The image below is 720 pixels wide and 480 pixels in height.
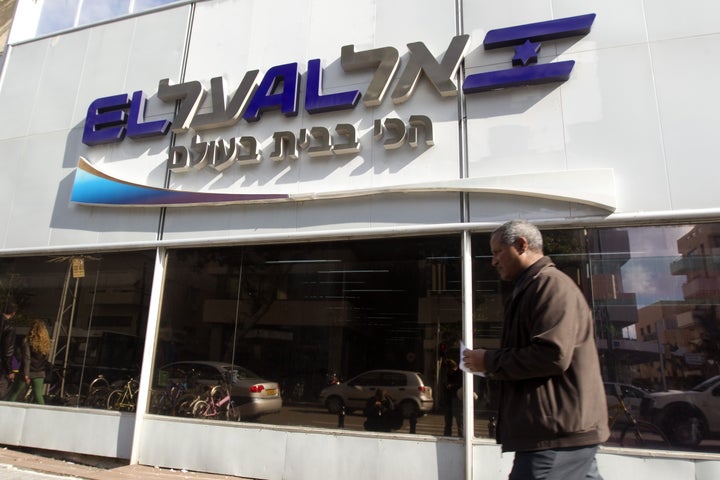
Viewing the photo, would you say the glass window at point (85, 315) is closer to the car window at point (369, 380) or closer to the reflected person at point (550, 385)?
the car window at point (369, 380)

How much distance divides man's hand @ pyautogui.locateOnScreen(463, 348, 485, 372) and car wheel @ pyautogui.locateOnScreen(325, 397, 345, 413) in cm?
401

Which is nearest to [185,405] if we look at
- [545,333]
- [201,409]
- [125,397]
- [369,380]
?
[201,409]

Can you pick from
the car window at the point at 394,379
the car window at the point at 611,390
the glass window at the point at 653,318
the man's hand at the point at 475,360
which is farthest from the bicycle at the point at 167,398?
the man's hand at the point at 475,360

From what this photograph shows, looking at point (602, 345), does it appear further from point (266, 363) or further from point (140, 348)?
point (140, 348)

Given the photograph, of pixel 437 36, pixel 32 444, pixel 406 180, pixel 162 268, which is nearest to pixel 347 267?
pixel 406 180

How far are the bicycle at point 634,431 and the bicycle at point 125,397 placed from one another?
5.92m

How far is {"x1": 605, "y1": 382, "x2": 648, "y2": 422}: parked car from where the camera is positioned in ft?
16.7

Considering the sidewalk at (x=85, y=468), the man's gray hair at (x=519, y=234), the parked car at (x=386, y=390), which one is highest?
the man's gray hair at (x=519, y=234)

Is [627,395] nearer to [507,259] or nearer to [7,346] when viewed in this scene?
[507,259]

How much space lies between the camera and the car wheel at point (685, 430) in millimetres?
4878

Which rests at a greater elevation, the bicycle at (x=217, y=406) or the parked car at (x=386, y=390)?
the parked car at (x=386, y=390)

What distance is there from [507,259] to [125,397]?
6416mm

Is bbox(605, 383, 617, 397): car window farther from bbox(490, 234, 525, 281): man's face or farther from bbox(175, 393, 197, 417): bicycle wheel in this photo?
bbox(175, 393, 197, 417): bicycle wheel

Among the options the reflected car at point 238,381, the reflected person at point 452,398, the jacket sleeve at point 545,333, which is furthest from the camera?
the reflected car at point 238,381
